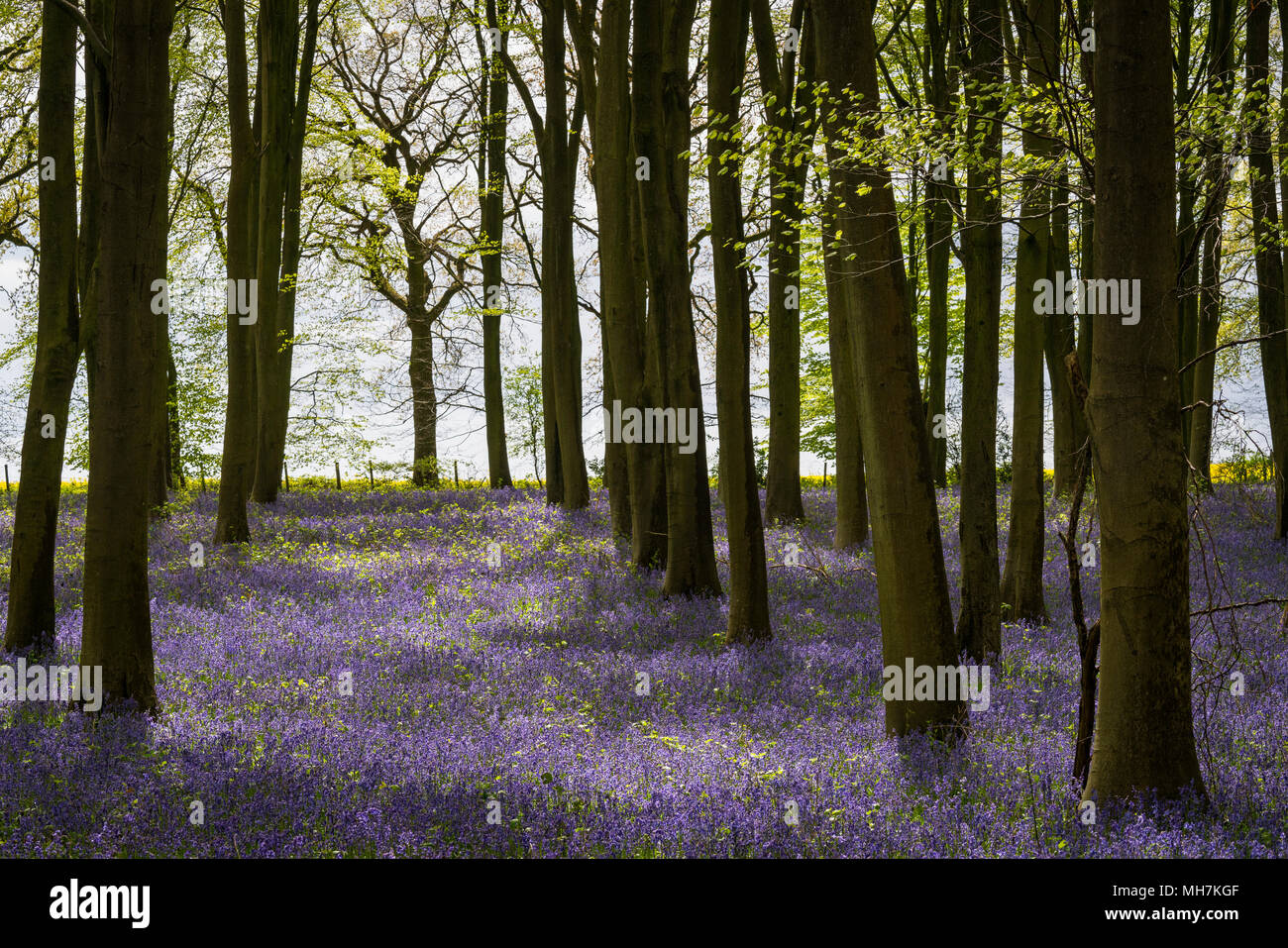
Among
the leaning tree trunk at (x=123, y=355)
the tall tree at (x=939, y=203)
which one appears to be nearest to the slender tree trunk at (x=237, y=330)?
the leaning tree trunk at (x=123, y=355)

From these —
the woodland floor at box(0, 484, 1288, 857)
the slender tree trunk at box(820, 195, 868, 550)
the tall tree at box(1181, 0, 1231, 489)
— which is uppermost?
the tall tree at box(1181, 0, 1231, 489)

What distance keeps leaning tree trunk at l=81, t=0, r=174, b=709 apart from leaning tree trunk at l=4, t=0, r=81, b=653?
2.70 m

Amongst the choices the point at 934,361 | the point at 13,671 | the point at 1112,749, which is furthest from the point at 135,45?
the point at 934,361

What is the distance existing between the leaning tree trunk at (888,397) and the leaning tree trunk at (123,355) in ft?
17.1

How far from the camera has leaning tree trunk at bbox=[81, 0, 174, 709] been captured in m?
6.91

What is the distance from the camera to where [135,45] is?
692cm

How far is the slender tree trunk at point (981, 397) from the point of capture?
883 cm

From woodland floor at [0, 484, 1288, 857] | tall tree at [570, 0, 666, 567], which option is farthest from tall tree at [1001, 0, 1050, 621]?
tall tree at [570, 0, 666, 567]

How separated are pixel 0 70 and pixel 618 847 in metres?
24.5

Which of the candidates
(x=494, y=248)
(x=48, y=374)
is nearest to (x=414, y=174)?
(x=494, y=248)

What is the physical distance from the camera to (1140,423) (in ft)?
16.7

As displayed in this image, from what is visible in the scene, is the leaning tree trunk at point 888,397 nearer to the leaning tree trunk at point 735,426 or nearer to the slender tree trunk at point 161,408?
the leaning tree trunk at point 735,426

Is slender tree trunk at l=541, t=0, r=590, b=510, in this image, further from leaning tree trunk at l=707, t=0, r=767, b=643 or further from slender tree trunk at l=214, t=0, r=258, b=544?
leaning tree trunk at l=707, t=0, r=767, b=643
